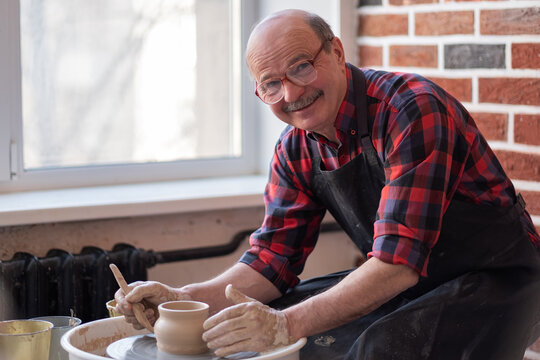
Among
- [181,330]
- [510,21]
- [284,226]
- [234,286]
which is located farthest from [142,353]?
[510,21]

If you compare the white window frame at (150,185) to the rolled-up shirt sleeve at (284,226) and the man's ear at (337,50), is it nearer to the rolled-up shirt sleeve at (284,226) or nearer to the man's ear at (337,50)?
the rolled-up shirt sleeve at (284,226)

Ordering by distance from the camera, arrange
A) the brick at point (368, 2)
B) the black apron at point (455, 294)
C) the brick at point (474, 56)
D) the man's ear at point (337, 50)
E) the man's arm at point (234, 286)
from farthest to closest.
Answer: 1. the brick at point (368, 2)
2. the brick at point (474, 56)
3. the man's arm at point (234, 286)
4. the man's ear at point (337, 50)
5. the black apron at point (455, 294)

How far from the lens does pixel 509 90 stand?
1.96 metres

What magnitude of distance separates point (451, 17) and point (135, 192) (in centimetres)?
104

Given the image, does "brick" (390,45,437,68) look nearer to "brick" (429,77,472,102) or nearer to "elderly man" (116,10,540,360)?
"brick" (429,77,472,102)

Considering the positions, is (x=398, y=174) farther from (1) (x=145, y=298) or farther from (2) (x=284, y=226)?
(1) (x=145, y=298)

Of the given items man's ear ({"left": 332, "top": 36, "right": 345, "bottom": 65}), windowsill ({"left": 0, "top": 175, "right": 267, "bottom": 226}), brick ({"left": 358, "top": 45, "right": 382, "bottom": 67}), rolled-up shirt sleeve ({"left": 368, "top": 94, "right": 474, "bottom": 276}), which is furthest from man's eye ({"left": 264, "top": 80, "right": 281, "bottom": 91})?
brick ({"left": 358, "top": 45, "right": 382, "bottom": 67})

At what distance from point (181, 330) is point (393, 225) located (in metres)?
0.44

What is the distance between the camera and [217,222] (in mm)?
2336

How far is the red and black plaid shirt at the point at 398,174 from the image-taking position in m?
1.42

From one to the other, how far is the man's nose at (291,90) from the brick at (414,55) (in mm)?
778

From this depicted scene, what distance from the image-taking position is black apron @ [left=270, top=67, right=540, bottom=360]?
1481 mm

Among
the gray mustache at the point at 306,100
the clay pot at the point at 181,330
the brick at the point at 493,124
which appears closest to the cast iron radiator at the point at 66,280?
the clay pot at the point at 181,330

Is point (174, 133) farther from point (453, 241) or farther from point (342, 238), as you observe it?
point (453, 241)
